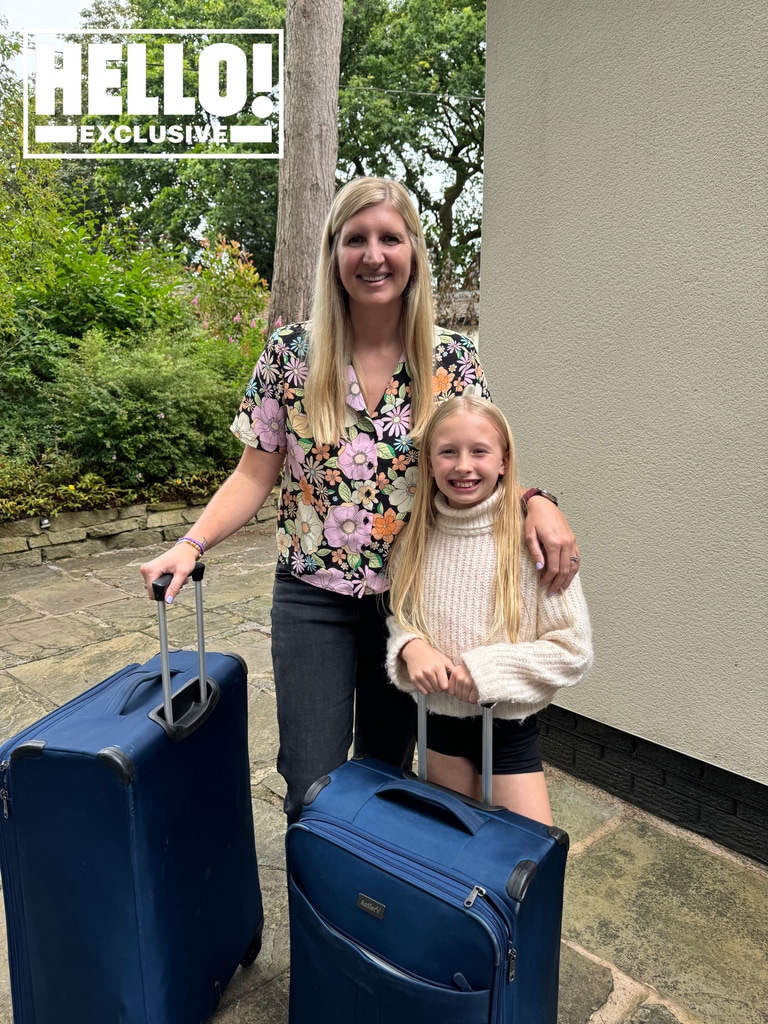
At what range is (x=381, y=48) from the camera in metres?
18.3

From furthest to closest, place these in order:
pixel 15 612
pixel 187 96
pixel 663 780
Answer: pixel 187 96, pixel 15 612, pixel 663 780

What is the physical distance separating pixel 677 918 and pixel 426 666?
1.16m

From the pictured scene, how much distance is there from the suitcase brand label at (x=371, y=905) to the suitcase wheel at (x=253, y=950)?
0.71 m

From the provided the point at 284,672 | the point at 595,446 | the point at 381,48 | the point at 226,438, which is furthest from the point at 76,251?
the point at 381,48

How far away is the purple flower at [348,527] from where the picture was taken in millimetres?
1542

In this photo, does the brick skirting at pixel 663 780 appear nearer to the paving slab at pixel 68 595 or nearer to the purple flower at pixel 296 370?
the purple flower at pixel 296 370

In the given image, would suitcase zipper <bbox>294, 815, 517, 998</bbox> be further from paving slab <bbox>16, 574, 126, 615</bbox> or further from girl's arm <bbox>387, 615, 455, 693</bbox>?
paving slab <bbox>16, 574, 126, 615</bbox>

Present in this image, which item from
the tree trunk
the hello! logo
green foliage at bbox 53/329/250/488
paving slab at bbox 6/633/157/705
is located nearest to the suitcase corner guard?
paving slab at bbox 6/633/157/705

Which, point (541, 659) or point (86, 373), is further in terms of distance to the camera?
point (86, 373)

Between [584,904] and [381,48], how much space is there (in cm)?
1993

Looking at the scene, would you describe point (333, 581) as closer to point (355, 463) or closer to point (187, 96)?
point (355, 463)

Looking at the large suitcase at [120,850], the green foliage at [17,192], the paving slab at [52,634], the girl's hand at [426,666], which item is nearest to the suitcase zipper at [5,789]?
the large suitcase at [120,850]

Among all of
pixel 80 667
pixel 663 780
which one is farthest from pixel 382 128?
pixel 663 780

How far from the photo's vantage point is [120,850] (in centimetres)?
134
